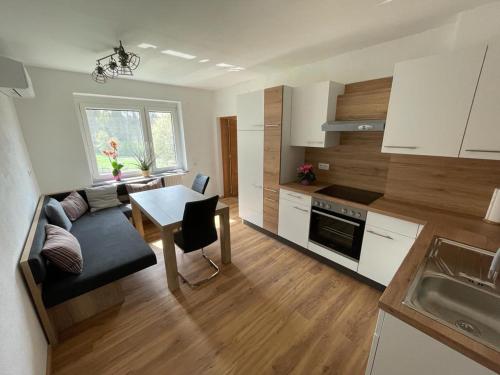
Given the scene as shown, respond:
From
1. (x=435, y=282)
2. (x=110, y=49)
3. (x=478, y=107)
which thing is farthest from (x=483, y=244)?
(x=110, y=49)

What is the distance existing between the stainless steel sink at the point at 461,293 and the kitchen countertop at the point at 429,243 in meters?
0.04

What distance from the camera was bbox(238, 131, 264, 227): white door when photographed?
3.04m

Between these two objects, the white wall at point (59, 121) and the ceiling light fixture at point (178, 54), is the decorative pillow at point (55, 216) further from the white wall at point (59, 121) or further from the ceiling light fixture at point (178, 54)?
the ceiling light fixture at point (178, 54)

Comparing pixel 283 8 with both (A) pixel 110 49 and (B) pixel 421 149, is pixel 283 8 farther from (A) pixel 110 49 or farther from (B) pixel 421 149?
(A) pixel 110 49

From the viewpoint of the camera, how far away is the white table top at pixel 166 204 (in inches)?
83.9

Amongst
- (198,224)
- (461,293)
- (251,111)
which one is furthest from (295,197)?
(461,293)

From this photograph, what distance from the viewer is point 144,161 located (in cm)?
400

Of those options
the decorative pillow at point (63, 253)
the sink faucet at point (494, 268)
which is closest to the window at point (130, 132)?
the decorative pillow at point (63, 253)

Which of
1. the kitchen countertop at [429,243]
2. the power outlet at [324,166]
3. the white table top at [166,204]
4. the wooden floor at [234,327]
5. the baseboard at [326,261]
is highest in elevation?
the power outlet at [324,166]

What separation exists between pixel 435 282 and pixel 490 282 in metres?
0.27

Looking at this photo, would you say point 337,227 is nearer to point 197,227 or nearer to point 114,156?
point 197,227

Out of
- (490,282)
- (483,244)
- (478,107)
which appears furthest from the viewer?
(478,107)

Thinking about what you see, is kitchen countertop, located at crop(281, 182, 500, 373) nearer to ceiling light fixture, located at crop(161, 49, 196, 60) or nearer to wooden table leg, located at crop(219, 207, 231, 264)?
wooden table leg, located at crop(219, 207, 231, 264)

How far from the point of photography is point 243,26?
1753 millimetres
